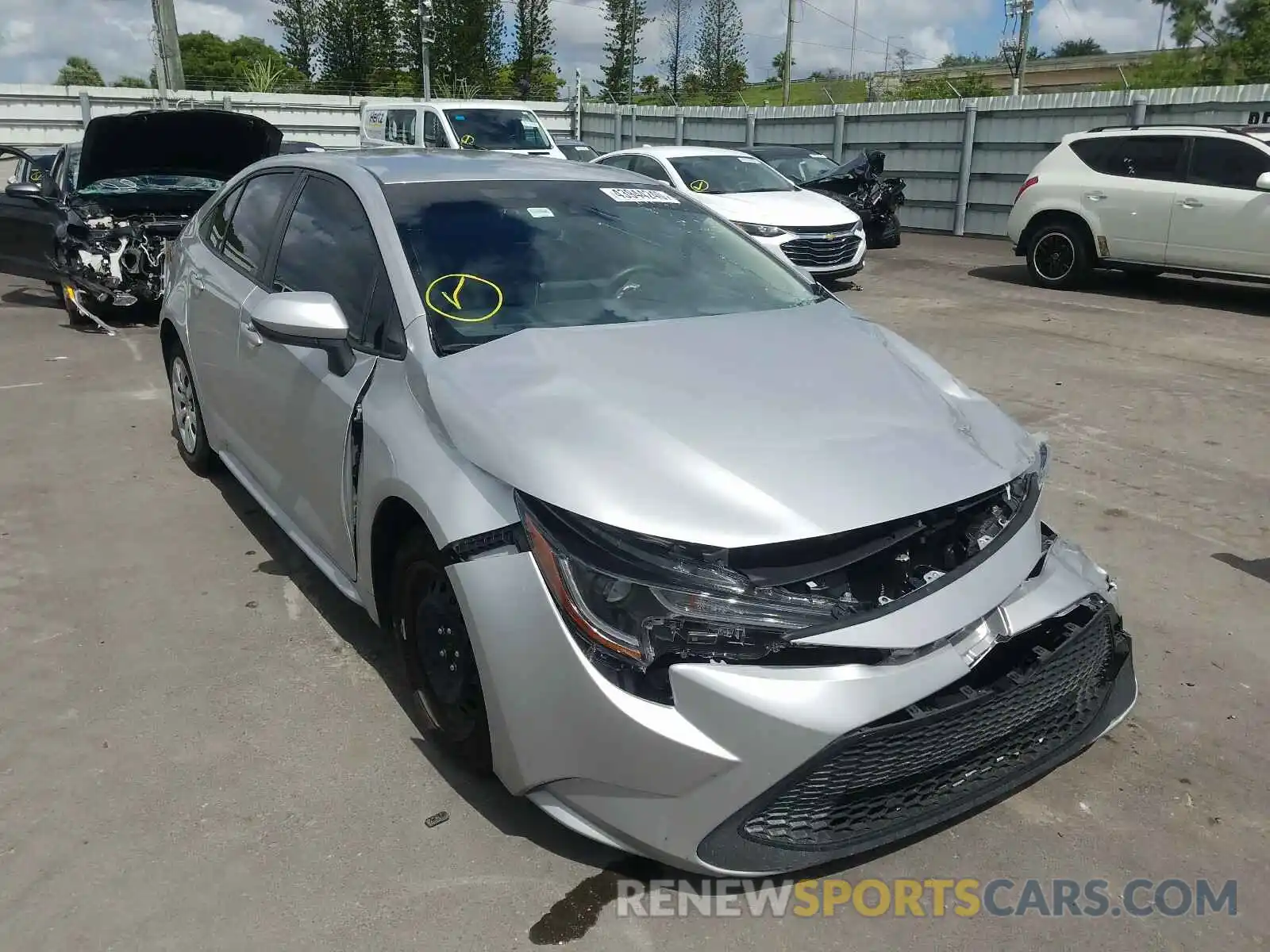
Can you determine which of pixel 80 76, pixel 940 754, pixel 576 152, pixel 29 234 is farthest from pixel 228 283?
pixel 80 76

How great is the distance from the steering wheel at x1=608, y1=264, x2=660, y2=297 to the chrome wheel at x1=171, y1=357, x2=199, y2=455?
8.28ft

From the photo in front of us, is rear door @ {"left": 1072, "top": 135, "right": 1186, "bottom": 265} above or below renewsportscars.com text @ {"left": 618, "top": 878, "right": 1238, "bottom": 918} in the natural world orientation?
above

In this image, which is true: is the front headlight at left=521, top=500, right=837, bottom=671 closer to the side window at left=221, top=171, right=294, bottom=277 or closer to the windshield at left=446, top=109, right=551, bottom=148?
the side window at left=221, top=171, right=294, bottom=277

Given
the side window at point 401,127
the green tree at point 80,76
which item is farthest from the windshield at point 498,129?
the green tree at point 80,76

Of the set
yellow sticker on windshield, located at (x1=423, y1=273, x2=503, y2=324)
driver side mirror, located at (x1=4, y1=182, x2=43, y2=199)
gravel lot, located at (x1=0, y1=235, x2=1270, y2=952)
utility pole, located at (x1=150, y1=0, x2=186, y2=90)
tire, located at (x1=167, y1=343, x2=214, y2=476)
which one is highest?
utility pole, located at (x1=150, y1=0, x2=186, y2=90)

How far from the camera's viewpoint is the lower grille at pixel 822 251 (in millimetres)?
11195

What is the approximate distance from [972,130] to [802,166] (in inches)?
135

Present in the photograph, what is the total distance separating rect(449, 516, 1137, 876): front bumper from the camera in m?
2.24

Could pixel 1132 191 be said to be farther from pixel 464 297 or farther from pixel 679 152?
pixel 464 297

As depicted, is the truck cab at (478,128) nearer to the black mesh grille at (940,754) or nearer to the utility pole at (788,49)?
the black mesh grille at (940,754)

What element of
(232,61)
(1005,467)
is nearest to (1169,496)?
(1005,467)

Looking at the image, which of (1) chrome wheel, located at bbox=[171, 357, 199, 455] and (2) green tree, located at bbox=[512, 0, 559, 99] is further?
(2) green tree, located at bbox=[512, 0, 559, 99]

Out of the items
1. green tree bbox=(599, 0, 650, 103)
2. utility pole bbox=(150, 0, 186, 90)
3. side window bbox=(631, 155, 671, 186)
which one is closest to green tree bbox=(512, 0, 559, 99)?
green tree bbox=(599, 0, 650, 103)

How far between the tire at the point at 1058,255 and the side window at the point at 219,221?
9.38 m
